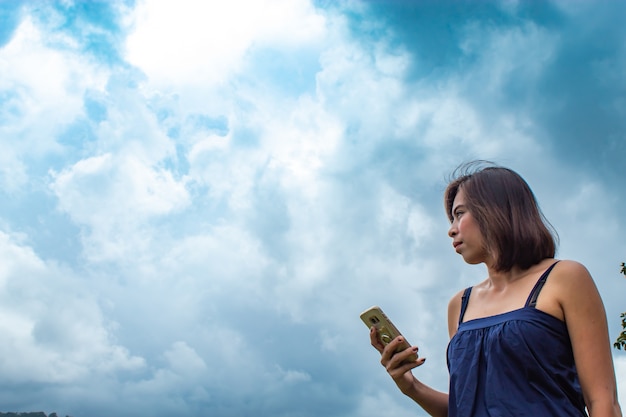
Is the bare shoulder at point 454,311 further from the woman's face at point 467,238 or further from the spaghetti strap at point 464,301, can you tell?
the woman's face at point 467,238

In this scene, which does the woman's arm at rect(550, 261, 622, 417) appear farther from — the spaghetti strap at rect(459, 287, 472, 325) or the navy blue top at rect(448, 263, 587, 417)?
the spaghetti strap at rect(459, 287, 472, 325)

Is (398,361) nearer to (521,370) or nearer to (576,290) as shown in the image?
(521,370)

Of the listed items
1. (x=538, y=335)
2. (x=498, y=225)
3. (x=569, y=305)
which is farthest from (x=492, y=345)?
(x=498, y=225)

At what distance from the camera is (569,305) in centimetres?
387

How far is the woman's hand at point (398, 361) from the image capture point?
466 cm

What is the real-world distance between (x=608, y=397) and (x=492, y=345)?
763mm

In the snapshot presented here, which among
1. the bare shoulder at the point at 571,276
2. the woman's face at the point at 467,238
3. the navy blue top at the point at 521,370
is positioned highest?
the woman's face at the point at 467,238

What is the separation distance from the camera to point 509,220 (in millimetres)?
4426

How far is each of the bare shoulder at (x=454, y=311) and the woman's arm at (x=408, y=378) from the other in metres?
0.44

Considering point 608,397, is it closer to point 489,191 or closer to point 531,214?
point 531,214

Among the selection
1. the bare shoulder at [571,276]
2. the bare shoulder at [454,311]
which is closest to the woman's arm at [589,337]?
the bare shoulder at [571,276]

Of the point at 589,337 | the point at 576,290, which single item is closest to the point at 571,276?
the point at 576,290

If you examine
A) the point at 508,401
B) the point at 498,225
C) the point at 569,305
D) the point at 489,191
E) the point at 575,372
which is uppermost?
the point at 489,191

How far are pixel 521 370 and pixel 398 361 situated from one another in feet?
3.74
